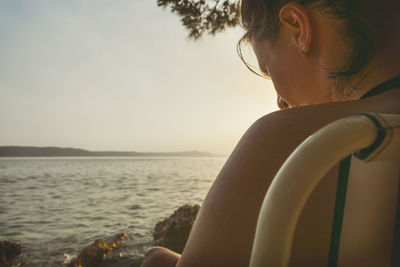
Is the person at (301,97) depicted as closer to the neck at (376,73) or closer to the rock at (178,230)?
the neck at (376,73)

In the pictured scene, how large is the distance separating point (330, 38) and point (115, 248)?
6356 mm

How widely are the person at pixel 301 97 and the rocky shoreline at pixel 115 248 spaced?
14.4 ft

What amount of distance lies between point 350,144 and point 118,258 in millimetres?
5561

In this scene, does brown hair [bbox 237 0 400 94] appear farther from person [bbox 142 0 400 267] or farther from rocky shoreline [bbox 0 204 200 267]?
rocky shoreline [bbox 0 204 200 267]

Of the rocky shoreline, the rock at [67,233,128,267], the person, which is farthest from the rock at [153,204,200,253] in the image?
the person

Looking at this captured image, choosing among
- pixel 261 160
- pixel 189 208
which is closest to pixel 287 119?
pixel 261 160

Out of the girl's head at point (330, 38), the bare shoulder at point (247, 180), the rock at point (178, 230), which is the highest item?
the girl's head at point (330, 38)

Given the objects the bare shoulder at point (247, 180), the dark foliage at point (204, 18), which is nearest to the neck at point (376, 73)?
the bare shoulder at point (247, 180)

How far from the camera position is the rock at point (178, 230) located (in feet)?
17.8

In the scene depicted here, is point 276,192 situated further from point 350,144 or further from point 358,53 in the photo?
point 358,53

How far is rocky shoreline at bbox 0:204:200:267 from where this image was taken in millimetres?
4914

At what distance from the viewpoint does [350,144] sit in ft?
1.09

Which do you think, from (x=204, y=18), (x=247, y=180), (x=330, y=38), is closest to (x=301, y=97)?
(x=330, y=38)

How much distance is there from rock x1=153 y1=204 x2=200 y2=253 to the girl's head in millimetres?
4899
